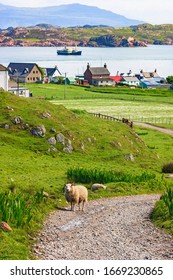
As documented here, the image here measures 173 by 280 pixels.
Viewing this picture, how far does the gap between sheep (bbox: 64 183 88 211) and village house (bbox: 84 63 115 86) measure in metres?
153

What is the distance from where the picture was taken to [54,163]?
42.1 m

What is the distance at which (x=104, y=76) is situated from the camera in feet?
615

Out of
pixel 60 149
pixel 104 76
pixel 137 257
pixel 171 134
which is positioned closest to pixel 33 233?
pixel 137 257

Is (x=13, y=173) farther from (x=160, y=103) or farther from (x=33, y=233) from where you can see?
(x=160, y=103)

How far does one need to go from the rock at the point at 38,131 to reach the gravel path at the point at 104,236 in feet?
55.8

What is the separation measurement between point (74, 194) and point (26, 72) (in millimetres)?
148488

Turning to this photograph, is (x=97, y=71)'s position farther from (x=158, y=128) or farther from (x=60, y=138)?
(x=60, y=138)

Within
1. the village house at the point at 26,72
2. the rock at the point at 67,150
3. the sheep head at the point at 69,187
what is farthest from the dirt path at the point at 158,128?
the village house at the point at 26,72

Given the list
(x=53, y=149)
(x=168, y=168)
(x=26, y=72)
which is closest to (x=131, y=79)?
(x=26, y=72)

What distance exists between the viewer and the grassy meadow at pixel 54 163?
24.8 metres

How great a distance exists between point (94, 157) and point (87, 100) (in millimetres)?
77649

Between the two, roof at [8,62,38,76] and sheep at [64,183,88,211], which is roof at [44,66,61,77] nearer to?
roof at [8,62,38,76]

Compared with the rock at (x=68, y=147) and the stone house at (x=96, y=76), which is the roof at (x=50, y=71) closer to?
the stone house at (x=96, y=76)

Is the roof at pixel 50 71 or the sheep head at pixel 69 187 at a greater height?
the sheep head at pixel 69 187
